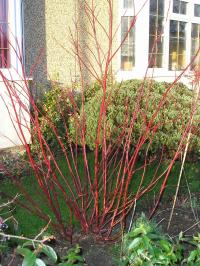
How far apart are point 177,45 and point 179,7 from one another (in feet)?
2.91

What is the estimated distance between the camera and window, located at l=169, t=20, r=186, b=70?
10.5 metres

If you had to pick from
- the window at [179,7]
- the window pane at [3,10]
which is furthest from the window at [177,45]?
the window pane at [3,10]

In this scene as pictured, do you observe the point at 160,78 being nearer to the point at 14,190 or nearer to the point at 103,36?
the point at 103,36

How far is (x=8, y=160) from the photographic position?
6652mm

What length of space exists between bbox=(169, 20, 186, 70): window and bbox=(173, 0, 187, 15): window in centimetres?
25

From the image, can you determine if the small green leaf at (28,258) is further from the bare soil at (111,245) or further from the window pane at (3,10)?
the window pane at (3,10)

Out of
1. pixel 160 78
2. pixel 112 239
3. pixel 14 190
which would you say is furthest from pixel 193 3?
pixel 112 239

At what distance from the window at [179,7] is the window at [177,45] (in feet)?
0.83

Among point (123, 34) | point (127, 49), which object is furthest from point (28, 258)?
point (123, 34)

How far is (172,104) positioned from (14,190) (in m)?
2.53

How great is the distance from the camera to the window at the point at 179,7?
34.0ft

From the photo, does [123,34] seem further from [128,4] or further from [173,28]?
Answer: [173,28]

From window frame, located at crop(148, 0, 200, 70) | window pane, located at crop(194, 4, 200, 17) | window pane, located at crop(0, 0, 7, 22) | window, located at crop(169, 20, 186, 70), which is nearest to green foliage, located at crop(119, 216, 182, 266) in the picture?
window pane, located at crop(0, 0, 7, 22)

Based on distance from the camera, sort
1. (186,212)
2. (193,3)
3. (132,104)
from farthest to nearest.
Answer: (193,3), (132,104), (186,212)
